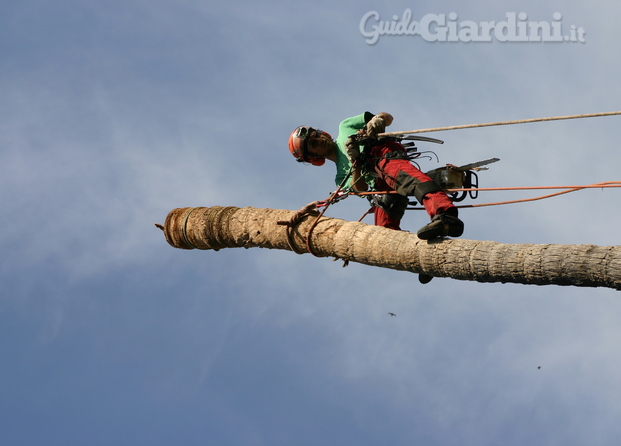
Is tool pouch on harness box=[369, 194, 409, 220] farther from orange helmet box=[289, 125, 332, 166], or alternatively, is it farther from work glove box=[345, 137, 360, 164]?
orange helmet box=[289, 125, 332, 166]

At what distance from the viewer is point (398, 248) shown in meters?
7.62

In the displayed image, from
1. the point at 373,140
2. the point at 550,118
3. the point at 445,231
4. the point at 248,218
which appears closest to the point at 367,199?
the point at 373,140

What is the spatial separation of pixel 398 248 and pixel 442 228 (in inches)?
23.5

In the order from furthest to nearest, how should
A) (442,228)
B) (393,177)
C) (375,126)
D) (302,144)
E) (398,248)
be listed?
1. (302,144)
2. (375,126)
3. (393,177)
4. (398,248)
5. (442,228)

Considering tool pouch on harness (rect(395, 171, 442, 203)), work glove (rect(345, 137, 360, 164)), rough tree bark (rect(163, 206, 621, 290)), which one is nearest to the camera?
rough tree bark (rect(163, 206, 621, 290))

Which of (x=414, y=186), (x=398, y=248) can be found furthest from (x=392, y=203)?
(x=398, y=248)

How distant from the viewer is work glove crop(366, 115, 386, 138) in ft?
28.7

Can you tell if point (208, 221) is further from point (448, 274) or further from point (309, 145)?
point (448, 274)

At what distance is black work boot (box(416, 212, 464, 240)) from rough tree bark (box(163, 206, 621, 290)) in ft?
0.36

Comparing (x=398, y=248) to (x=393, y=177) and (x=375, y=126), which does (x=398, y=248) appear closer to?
(x=393, y=177)

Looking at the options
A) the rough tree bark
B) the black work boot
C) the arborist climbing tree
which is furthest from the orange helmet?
the black work boot

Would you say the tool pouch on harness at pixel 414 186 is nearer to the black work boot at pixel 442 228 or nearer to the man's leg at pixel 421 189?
the man's leg at pixel 421 189

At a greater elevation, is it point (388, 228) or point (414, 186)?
point (414, 186)

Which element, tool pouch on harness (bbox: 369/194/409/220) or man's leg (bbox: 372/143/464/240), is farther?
tool pouch on harness (bbox: 369/194/409/220)
